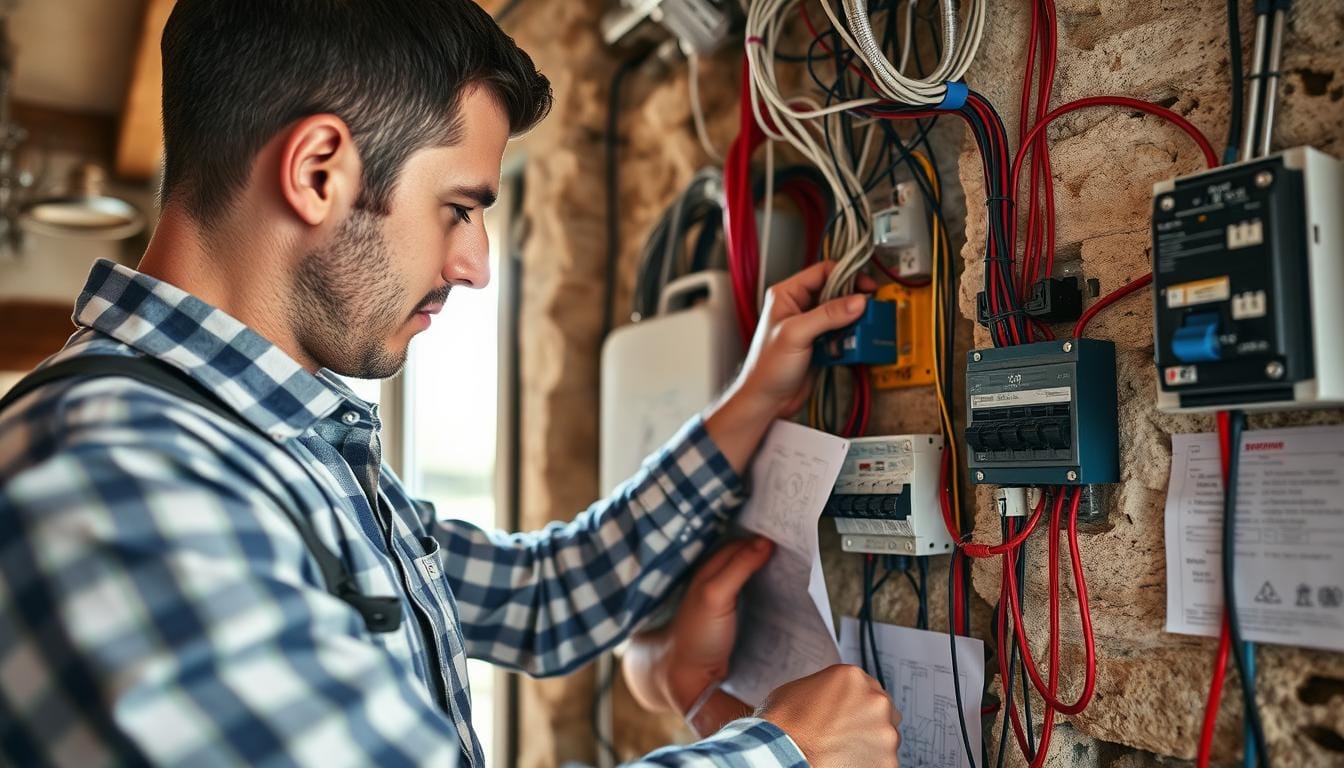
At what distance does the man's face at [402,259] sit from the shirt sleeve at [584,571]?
0.38 metres

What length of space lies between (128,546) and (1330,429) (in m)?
0.91

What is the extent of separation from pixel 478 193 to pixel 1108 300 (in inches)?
25.6

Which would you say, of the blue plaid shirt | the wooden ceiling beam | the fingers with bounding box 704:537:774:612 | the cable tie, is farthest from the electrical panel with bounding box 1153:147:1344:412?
the wooden ceiling beam

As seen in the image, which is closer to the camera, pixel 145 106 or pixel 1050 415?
pixel 1050 415

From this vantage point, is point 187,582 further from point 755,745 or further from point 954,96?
point 954,96

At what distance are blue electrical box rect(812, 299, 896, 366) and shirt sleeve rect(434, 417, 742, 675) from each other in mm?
207

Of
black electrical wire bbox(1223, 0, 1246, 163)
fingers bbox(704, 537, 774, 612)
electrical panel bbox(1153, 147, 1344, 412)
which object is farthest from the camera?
fingers bbox(704, 537, 774, 612)

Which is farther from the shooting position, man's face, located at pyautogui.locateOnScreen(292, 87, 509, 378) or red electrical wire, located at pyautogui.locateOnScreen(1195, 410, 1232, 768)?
man's face, located at pyautogui.locateOnScreen(292, 87, 509, 378)

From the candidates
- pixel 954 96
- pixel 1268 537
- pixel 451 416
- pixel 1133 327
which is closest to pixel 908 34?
pixel 954 96

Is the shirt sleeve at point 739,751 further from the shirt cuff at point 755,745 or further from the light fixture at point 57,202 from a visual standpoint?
the light fixture at point 57,202

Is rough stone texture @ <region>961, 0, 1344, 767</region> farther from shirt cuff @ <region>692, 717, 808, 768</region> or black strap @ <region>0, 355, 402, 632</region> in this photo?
black strap @ <region>0, 355, 402, 632</region>

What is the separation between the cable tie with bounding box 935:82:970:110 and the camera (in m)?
1.03

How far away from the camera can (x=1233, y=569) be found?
0.82 meters

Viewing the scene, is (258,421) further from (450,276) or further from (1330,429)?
(1330,429)
